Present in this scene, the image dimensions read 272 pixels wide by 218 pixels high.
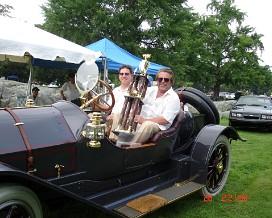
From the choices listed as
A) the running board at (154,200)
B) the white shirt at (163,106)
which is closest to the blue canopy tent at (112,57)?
the white shirt at (163,106)

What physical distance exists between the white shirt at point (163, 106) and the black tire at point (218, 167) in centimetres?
81

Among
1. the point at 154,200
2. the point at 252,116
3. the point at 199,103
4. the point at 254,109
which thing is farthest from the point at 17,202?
the point at 254,109

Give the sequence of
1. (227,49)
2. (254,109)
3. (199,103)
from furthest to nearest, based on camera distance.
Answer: (227,49)
(254,109)
(199,103)

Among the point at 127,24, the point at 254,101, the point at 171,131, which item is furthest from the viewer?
the point at 127,24

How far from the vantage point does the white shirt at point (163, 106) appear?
3.71m

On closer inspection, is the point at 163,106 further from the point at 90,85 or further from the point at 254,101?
the point at 254,101

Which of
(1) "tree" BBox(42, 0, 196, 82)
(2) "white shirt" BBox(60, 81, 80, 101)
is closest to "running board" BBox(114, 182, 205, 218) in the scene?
(2) "white shirt" BBox(60, 81, 80, 101)

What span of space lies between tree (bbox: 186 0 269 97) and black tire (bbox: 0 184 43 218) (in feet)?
97.6

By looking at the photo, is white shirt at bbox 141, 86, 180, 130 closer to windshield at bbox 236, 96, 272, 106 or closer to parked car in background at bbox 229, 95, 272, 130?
parked car in background at bbox 229, 95, 272, 130

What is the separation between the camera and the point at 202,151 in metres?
3.96

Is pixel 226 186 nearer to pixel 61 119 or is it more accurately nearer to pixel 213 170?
pixel 213 170

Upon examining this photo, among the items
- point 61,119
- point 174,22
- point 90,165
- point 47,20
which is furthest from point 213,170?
point 47,20

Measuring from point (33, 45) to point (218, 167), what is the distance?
3.71 metres

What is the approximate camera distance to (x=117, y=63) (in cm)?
835
